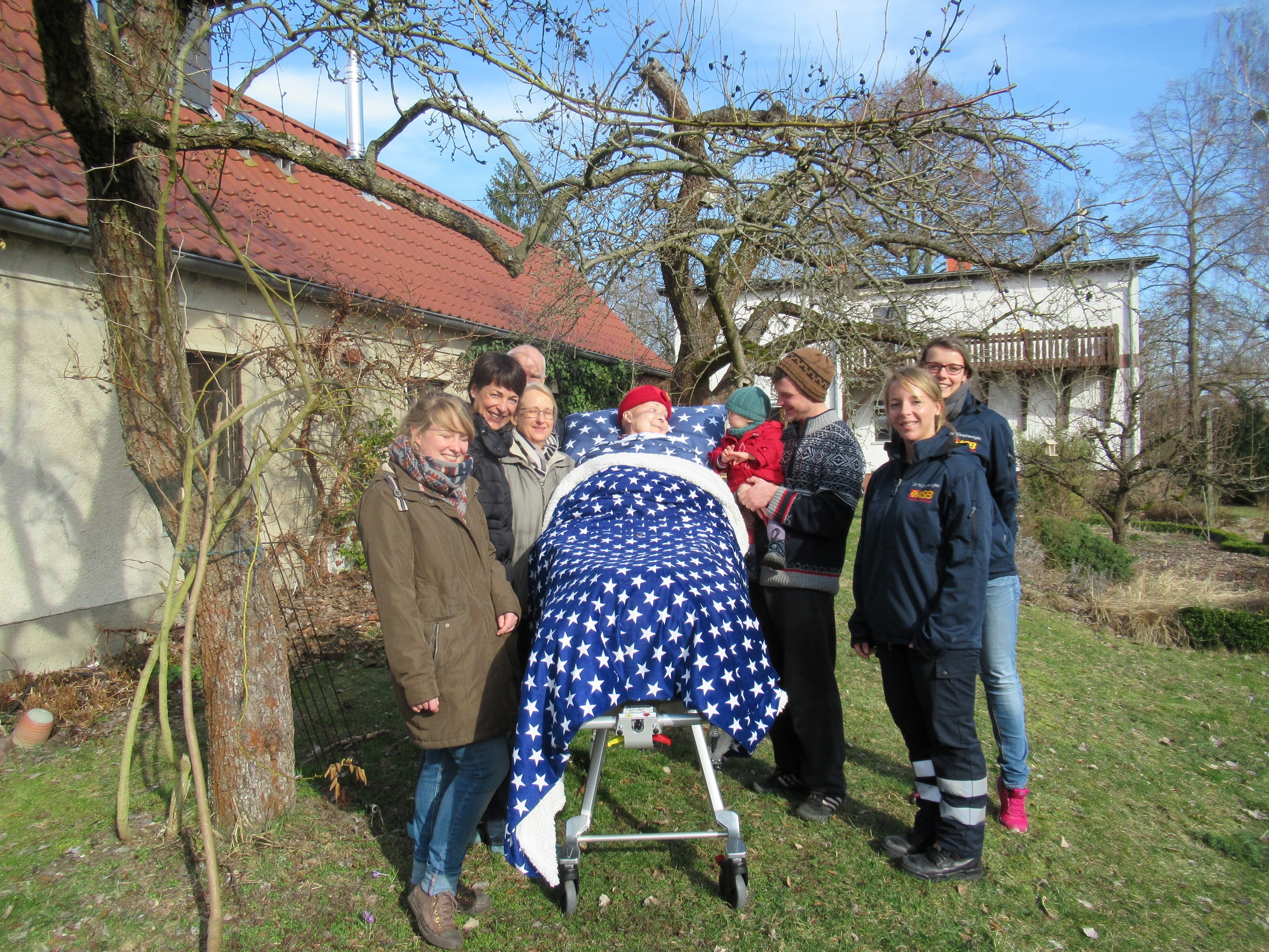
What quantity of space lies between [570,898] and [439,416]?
178 cm

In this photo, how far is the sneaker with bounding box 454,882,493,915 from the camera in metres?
2.87

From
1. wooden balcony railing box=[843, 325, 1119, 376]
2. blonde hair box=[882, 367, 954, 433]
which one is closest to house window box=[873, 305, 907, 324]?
wooden balcony railing box=[843, 325, 1119, 376]

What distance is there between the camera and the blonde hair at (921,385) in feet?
10.2

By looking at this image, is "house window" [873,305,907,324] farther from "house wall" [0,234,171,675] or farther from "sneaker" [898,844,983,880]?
"house wall" [0,234,171,675]

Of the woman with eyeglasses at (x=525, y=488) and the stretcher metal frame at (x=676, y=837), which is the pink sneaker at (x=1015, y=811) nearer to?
the stretcher metal frame at (x=676, y=837)

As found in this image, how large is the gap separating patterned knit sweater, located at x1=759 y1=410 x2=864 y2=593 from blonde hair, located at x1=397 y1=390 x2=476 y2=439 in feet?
4.70

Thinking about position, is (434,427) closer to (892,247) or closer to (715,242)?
(715,242)

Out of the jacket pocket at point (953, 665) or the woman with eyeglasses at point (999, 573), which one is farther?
the woman with eyeglasses at point (999, 573)

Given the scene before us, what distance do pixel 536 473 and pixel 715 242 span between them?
11.3 ft

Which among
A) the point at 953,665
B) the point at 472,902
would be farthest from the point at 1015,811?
the point at 472,902

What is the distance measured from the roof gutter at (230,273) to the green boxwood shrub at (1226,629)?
247 inches

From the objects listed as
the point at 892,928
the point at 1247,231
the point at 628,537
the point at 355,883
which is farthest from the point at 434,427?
the point at 1247,231

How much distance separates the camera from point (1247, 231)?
23297mm

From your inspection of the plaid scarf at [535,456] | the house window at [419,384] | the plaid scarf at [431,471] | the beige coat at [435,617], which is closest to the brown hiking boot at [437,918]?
the beige coat at [435,617]
